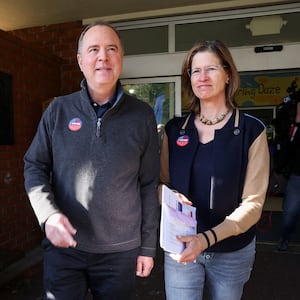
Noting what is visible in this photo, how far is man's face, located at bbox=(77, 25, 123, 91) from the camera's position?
161 cm

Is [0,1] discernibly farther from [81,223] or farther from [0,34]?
[81,223]

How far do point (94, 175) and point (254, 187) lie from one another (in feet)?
2.36

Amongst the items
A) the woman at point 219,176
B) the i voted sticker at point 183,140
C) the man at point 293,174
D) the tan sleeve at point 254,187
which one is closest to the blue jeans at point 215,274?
the woman at point 219,176

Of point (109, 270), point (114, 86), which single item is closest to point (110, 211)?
point (109, 270)

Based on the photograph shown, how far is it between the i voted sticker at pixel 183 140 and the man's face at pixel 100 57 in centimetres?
42

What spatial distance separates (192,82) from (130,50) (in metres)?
3.72

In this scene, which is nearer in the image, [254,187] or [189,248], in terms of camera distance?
[189,248]

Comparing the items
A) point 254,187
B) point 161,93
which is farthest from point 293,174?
point 254,187

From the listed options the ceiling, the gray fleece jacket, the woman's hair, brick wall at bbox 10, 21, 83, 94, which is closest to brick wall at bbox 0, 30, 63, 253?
brick wall at bbox 10, 21, 83, 94

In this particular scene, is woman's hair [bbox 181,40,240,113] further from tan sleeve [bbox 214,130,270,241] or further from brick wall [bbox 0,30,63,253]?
brick wall [bbox 0,30,63,253]

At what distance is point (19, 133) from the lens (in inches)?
174

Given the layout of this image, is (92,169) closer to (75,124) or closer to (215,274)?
(75,124)

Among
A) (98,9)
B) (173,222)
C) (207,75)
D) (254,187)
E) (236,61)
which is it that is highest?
(98,9)

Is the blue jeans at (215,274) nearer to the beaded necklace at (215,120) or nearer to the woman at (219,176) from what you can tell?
the woman at (219,176)
